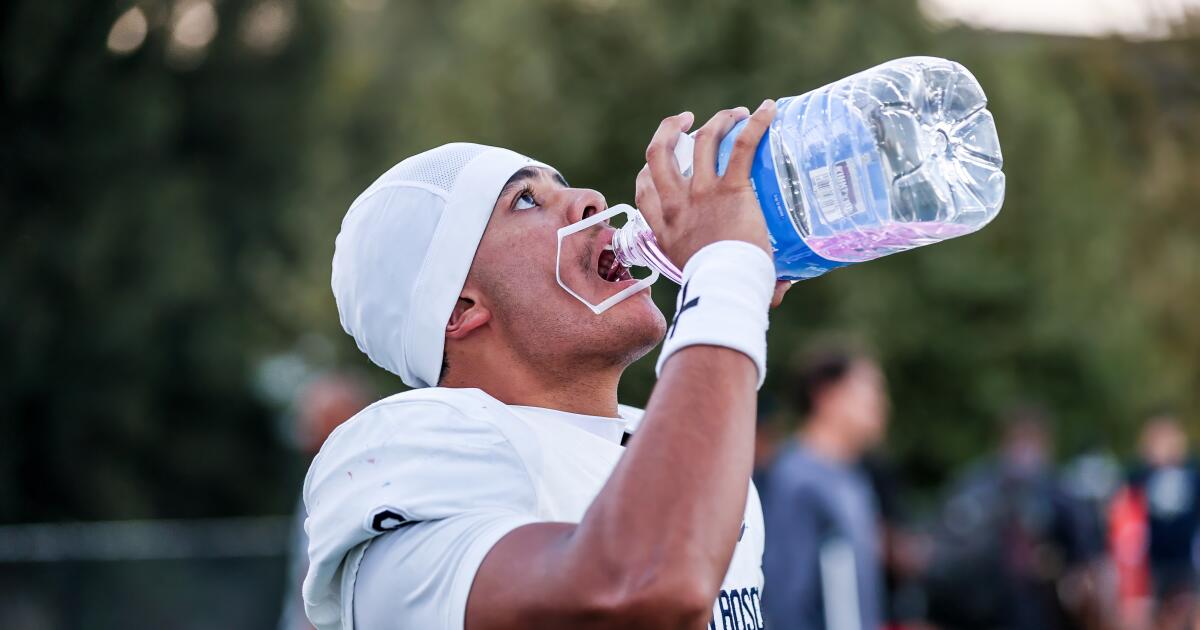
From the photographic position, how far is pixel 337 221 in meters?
21.0

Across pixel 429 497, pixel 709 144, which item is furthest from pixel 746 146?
pixel 429 497

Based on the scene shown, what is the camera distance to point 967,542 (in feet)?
35.7

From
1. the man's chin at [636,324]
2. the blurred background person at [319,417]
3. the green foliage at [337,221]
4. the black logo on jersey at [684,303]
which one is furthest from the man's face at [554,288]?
the green foliage at [337,221]

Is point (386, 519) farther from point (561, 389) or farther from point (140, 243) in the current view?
point (140, 243)

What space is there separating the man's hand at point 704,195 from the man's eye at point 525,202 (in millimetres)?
528

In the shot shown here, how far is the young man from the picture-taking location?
2043 mm

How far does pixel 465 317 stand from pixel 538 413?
0.31m

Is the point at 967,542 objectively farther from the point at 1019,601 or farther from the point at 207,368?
the point at 207,368

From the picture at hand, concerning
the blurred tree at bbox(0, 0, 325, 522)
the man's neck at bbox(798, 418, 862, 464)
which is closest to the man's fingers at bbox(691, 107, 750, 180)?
the man's neck at bbox(798, 418, 862, 464)

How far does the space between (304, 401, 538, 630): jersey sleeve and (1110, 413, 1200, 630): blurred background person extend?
449 inches

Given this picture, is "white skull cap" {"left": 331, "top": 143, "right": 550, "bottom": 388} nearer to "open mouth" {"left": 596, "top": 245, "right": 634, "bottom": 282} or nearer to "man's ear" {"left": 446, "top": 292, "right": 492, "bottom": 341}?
"man's ear" {"left": 446, "top": 292, "right": 492, "bottom": 341}

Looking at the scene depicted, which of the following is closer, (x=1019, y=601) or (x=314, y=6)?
(x=1019, y=601)

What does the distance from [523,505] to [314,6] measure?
62.9 ft

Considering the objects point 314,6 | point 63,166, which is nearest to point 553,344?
point 63,166
